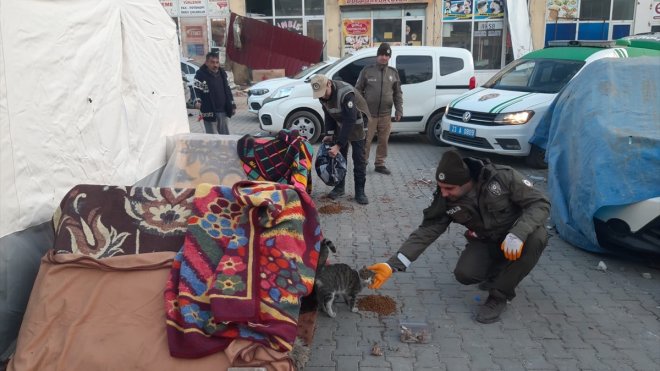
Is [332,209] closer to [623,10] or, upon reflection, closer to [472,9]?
[472,9]

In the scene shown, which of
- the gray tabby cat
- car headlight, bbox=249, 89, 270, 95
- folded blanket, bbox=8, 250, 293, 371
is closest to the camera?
folded blanket, bbox=8, 250, 293, 371

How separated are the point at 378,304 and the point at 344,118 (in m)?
2.81

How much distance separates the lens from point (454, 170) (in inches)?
154

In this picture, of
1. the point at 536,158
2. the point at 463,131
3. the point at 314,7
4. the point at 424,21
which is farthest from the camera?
the point at 314,7

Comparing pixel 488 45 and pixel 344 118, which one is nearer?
pixel 344 118

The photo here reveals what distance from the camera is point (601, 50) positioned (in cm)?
911

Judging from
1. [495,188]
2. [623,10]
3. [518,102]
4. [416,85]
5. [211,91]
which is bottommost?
[495,188]

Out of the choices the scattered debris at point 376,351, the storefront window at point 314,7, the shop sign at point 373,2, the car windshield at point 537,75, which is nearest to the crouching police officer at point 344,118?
the scattered debris at point 376,351

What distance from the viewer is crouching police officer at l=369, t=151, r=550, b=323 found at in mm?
3932

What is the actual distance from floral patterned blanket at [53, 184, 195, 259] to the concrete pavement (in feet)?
4.39

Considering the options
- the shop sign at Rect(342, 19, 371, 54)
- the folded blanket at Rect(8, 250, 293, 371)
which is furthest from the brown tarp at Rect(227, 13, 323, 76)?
the folded blanket at Rect(8, 250, 293, 371)

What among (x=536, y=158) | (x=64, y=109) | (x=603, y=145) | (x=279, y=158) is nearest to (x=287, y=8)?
(x=536, y=158)

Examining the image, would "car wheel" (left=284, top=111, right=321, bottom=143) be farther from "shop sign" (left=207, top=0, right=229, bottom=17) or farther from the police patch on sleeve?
"shop sign" (left=207, top=0, right=229, bottom=17)

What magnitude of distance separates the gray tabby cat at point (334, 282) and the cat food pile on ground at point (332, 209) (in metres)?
2.56
